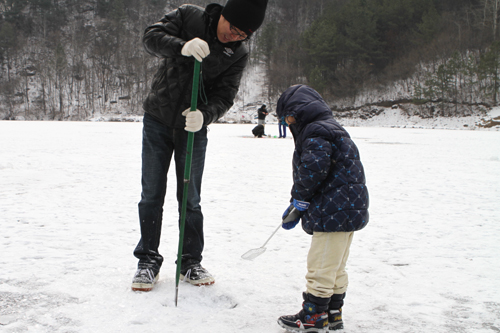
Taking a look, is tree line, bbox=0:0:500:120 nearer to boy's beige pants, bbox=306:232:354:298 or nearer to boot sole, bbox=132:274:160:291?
boy's beige pants, bbox=306:232:354:298

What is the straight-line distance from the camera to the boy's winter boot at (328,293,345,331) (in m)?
2.09

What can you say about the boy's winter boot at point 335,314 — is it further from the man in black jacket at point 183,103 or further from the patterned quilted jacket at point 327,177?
the man in black jacket at point 183,103

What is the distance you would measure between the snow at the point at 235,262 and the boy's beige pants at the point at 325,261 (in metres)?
0.32

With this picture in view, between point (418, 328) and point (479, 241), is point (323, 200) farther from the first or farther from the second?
point (479, 241)

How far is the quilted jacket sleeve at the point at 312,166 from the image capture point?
6.50ft

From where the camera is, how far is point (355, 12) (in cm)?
5053

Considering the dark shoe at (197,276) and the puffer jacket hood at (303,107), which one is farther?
the dark shoe at (197,276)

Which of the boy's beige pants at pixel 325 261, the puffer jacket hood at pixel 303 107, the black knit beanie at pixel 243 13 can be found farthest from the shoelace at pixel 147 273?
the black knit beanie at pixel 243 13

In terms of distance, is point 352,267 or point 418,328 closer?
point 418,328

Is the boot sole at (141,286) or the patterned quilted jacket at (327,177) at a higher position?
the patterned quilted jacket at (327,177)

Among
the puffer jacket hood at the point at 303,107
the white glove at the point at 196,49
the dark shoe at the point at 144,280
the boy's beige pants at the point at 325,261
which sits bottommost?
the dark shoe at the point at 144,280

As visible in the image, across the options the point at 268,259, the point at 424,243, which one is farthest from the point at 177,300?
the point at 424,243

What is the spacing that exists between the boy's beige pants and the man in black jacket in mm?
807

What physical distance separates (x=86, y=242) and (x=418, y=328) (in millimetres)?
2593
